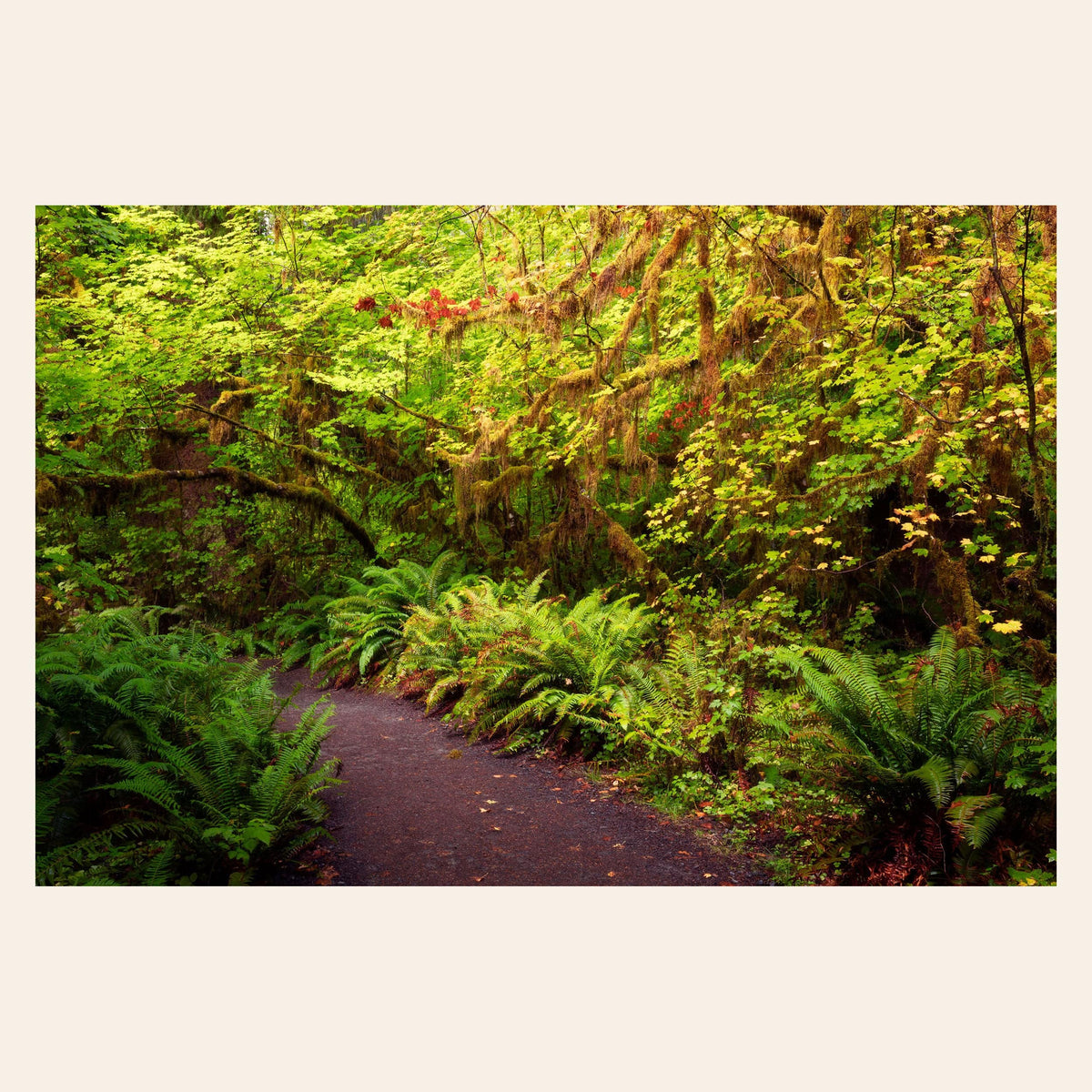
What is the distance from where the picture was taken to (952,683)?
9.76 feet

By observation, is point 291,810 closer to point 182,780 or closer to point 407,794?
point 182,780

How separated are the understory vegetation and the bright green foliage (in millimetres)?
14

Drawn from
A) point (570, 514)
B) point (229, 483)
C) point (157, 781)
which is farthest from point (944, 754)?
point (229, 483)

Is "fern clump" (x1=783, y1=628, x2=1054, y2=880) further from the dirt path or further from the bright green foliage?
the bright green foliage

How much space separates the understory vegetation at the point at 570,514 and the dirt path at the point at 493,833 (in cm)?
17

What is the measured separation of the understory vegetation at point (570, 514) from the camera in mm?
2818

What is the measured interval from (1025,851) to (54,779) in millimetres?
3576

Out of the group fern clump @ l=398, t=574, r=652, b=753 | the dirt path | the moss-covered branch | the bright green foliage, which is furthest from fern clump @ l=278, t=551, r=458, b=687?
the bright green foliage

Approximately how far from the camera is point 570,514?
673 cm

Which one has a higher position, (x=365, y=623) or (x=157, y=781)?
(x=365, y=623)

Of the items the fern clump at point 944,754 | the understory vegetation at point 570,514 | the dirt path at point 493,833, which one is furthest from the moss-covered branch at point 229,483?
the fern clump at point 944,754

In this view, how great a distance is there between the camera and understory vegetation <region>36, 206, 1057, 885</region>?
2.82 m

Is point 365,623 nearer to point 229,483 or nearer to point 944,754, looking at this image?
point 229,483

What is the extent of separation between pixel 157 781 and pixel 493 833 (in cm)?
138
